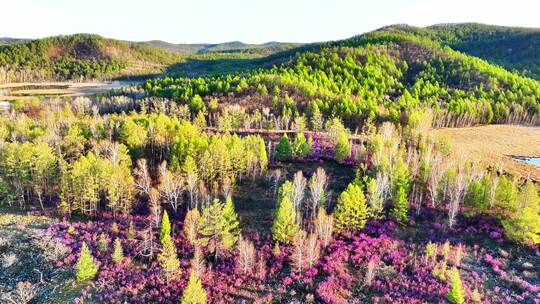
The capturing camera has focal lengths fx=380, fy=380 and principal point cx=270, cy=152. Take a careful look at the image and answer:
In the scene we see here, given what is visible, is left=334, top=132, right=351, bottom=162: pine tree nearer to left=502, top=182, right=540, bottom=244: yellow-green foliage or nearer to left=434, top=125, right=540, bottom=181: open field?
left=434, top=125, right=540, bottom=181: open field

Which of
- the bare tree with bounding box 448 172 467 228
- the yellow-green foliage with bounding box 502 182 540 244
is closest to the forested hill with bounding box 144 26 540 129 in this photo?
the bare tree with bounding box 448 172 467 228

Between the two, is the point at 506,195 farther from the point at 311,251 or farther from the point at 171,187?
the point at 171,187

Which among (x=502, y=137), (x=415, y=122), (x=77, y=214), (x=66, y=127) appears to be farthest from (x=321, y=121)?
(x=77, y=214)

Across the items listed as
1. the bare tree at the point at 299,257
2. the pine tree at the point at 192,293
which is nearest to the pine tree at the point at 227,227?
the bare tree at the point at 299,257

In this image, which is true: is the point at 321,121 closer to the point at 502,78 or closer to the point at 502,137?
the point at 502,137

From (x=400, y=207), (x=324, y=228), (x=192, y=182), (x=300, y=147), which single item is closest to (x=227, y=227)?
(x=192, y=182)

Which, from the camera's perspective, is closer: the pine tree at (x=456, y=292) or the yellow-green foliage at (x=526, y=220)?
the pine tree at (x=456, y=292)

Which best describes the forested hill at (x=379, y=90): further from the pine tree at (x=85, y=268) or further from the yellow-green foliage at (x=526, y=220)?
the pine tree at (x=85, y=268)
